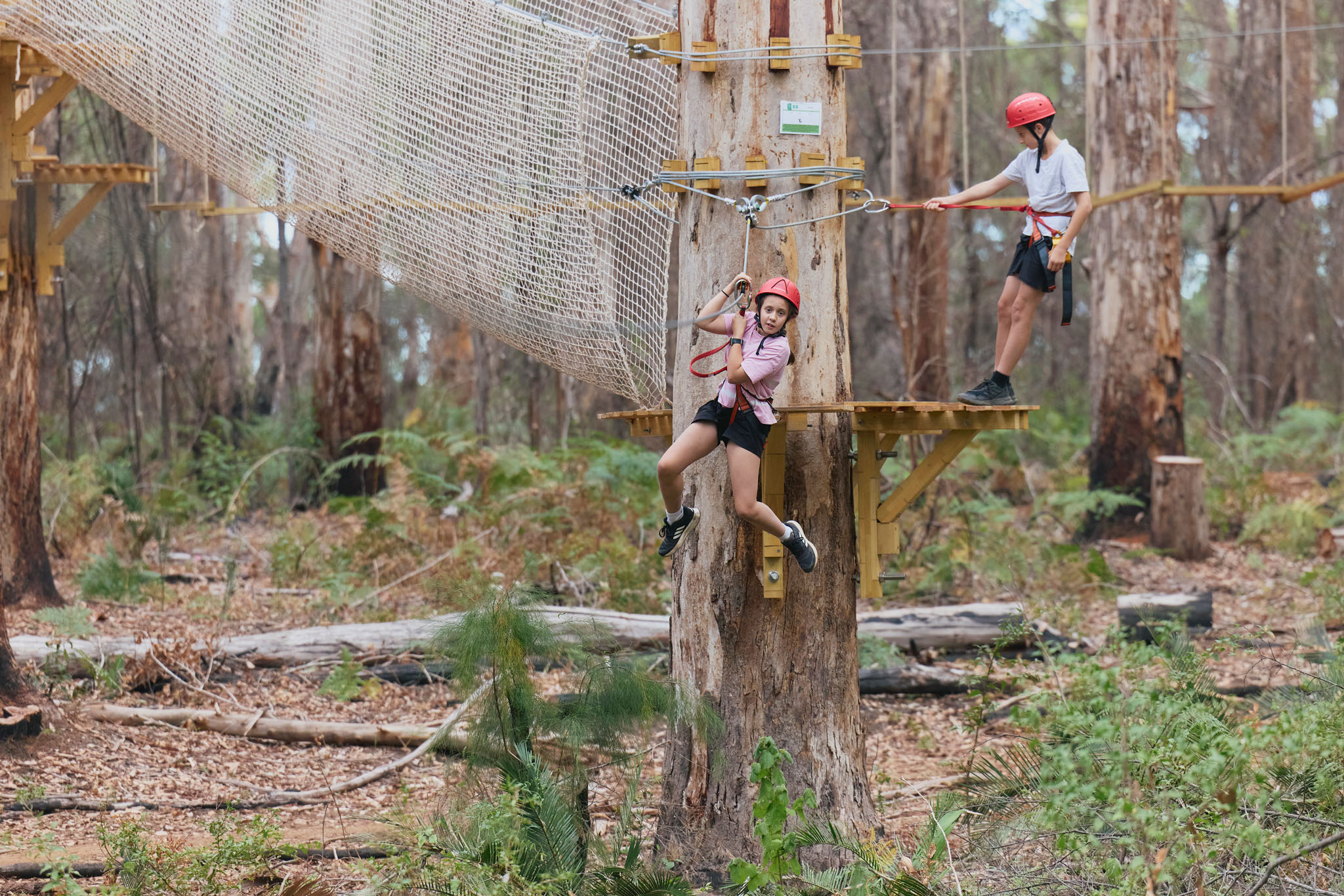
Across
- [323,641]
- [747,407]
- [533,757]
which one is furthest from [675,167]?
[323,641]

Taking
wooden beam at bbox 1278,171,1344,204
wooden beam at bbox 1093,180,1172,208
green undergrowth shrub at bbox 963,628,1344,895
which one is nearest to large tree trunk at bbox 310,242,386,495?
wooden beam at bbox 1093,180,1172,208

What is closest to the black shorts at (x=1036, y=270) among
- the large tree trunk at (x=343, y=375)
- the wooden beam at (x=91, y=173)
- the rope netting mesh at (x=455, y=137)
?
the rope netting mesh at (x=455, y=137)

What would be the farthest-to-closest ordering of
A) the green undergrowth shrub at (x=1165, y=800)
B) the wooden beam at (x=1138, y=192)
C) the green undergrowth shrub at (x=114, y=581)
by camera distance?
the wooden beam at (x=1138, y=192)
the green undergrowth shrub at (x=114, y=581)
the green undergrowth shrub at (x=1165, y=800)

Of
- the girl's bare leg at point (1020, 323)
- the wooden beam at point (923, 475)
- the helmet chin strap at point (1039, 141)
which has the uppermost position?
the helmet chin strap at point (1039, 141)

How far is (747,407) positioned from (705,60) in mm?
1218

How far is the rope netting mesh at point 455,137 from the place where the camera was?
15.4 ft

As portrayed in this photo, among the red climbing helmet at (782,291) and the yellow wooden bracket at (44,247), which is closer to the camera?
the red climbing helmet at (782,291)

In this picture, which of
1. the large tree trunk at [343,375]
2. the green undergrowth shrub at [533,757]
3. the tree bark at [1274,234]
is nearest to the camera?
the green undergrowth shrub at [533,757]

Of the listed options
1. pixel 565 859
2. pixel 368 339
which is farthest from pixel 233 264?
pixel 565 859

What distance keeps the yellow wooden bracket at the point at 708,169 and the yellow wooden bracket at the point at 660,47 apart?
380 millimetres

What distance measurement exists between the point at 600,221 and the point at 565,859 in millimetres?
2459

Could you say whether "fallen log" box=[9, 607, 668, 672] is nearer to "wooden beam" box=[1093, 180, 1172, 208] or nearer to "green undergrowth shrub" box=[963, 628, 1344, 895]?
"green undergrowth shrub" box=[963, 628, 1344, 895]

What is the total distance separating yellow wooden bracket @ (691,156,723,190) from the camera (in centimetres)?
401

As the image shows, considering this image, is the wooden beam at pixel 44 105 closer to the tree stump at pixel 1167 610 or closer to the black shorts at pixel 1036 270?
the black shorts at pixel 1036 270
